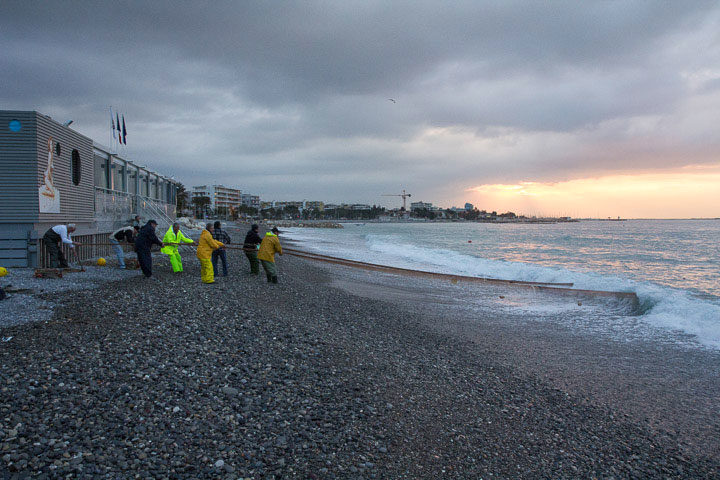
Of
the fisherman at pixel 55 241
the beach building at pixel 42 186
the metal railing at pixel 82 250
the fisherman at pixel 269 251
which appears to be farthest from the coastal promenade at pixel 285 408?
the beach building at pixel 42 186

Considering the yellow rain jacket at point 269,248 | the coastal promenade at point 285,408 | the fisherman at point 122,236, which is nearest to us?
the coastal promenade at point 285,408

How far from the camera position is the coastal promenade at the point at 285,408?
12.5ft

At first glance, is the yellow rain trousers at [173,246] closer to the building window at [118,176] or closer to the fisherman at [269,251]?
the fisherman at [269,251]

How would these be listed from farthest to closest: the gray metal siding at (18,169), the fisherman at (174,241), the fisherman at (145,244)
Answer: the fisherman at (174,241) < the gray metal siding at (18,169) < the fisherman at (145,244)

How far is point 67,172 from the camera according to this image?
1375 centimetres

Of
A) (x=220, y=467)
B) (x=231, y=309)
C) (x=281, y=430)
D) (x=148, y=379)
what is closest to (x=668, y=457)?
(x=281, y=430)

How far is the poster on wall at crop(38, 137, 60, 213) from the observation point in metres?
12.1

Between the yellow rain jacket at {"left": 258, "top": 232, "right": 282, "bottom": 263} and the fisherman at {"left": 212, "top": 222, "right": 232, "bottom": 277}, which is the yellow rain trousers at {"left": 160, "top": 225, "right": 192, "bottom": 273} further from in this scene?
the yellow rain jacket at {"left": 258, "top": 232, "right": 282, "bottom": 263}

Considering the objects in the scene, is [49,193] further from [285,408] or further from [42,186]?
[285,408]

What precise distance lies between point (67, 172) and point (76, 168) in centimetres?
95

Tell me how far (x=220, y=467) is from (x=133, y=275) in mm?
10156

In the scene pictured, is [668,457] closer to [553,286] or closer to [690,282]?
[553,286]

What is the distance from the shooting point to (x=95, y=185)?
16.7 metres

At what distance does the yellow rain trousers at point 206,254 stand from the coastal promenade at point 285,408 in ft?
10.4
